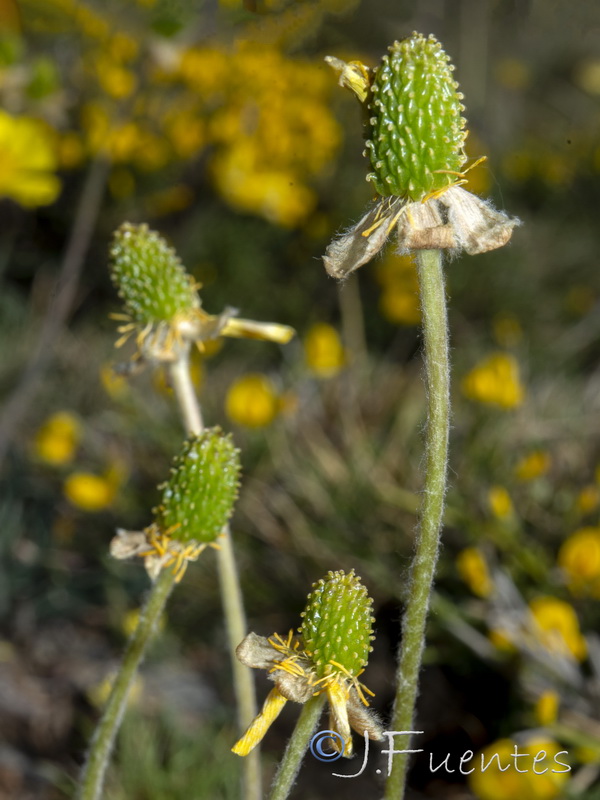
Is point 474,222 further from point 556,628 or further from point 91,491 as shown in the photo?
point 91,491

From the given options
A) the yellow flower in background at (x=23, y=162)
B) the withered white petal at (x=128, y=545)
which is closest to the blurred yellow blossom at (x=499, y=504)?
the withered white petal at (x=128, y=545)

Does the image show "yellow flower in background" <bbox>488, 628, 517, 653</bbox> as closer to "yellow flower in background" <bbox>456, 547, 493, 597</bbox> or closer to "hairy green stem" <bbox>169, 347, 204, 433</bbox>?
"yellow flower in background" <bbox>456, 547, 493, 597</bbox>

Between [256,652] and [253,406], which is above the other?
[253,406]

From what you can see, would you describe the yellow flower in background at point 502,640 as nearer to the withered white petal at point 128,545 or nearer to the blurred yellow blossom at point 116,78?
the withered white petal at point 128,545

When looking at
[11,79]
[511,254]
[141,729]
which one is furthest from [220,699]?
[511,254]

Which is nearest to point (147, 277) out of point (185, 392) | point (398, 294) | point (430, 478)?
point (185, 392)

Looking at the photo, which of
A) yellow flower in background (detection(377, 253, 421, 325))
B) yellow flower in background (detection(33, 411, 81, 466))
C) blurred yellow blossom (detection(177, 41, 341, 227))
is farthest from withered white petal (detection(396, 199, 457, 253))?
blurred yellow blossom (detection(177, 41, 341, 227))
